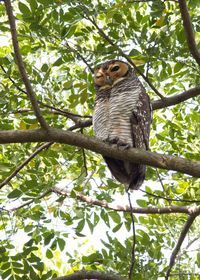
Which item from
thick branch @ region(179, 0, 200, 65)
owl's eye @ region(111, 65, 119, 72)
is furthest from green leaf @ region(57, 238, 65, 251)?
thick branch @ region(179, 0, 200, 65)

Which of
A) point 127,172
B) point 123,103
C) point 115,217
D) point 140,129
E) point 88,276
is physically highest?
point 123,103


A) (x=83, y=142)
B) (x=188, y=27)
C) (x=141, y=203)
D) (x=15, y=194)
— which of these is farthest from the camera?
(x=141, y=203)

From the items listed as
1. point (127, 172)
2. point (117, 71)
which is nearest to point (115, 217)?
point (127, 172)

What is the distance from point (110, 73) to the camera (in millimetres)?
3725

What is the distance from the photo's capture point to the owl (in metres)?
3.29

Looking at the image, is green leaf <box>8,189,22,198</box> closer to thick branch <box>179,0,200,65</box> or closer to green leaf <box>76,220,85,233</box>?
green leaf <box>76,220,85,233</box>

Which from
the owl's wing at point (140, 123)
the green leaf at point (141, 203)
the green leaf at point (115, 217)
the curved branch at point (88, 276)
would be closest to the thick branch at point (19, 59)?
the owl's wing at point (140, 123)

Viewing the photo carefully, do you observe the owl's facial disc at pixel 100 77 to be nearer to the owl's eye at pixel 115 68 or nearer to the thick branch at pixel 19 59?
the owl's eye at pixel 115 68

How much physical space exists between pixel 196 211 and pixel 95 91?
4.05 ft

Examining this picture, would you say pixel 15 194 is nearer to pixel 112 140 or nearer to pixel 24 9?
pixel 112 140

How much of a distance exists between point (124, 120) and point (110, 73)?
565 mm

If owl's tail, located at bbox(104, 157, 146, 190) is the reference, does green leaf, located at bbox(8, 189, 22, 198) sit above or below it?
below

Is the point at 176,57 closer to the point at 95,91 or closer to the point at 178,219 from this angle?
Result: the point at 95,91

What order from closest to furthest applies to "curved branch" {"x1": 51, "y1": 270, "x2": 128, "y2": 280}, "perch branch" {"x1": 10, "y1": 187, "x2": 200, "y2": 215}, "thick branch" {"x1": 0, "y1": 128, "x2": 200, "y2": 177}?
1. "thick branch" {"x1": 0, "y1": 128, "x2": 200, "y2": 177}
2. "curved branch" {"x1": 51, "y1": 270, "x2": 128, "y2": 280}
3. "perch branch" {"x1": 10, "y1": 187, "x2": 200, "y2": 215}
